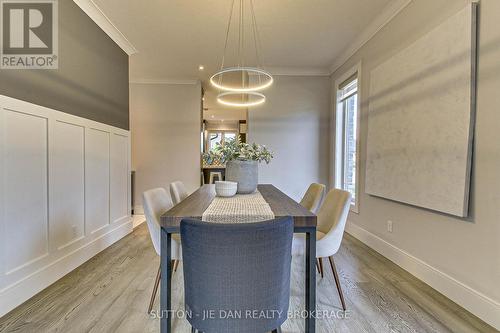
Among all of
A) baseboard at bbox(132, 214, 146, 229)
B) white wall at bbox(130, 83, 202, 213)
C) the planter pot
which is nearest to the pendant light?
the planter pot

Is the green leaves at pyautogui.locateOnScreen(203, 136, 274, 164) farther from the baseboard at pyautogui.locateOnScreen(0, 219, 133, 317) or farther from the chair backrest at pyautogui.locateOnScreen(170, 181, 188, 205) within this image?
the baseboard at pyautogui.locateOnScreen(0, 219, 133, 317)

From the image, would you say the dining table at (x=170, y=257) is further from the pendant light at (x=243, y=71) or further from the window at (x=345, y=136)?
the window at (x=345, y=136)

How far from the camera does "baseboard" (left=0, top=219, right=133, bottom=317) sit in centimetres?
178

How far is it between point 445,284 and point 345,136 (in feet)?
8.68

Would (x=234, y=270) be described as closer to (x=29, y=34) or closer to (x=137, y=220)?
(x=29, y=34)

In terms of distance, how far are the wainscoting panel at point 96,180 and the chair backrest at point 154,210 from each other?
128 centimetres

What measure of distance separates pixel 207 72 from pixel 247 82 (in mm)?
775

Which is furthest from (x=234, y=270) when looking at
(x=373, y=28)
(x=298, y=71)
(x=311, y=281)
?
(x=298, y=71)

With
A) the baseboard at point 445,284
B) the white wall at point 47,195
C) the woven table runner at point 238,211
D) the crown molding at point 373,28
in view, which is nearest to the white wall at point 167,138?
the white wall at point 47,195

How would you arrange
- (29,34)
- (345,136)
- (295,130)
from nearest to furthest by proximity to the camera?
(29,34) → (345,136) → (295,130)

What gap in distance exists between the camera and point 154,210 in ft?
5.85

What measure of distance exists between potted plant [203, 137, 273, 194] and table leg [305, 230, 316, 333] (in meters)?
0.89

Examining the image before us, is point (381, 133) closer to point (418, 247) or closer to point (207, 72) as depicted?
point (418, 247)

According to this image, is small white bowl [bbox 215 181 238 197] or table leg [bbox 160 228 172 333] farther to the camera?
small white bowl [bbox 215 181 238 197]
